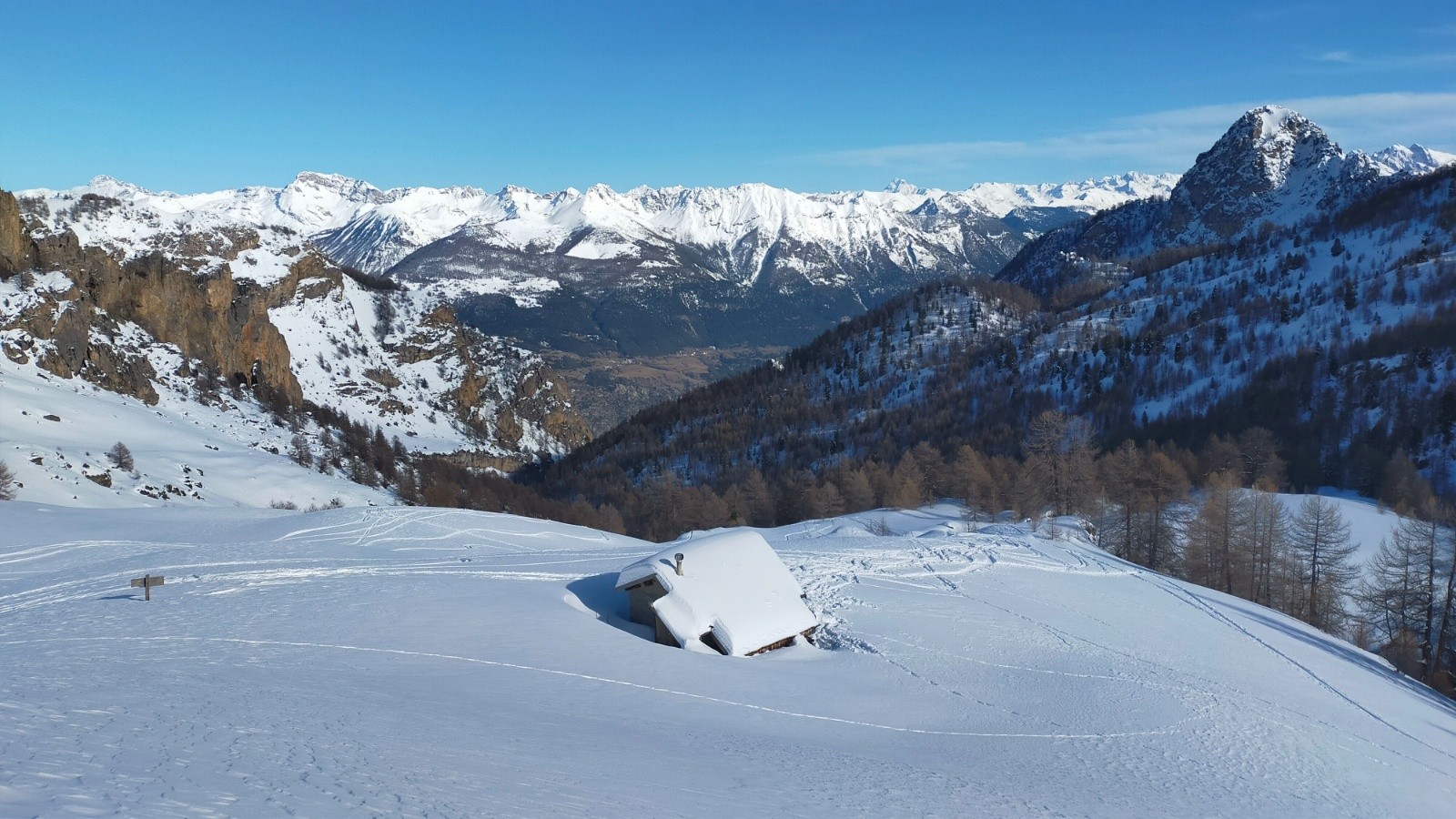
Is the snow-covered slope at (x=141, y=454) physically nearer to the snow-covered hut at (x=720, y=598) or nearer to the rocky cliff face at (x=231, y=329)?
the rocky cliff face at (x=231, y=329)

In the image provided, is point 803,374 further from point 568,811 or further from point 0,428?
point 568,811

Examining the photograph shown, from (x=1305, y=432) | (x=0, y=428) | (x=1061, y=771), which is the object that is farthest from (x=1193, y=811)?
(x=1305, y=432)

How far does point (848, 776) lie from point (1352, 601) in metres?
55.5

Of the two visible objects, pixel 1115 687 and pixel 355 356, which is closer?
pixel 1115 687

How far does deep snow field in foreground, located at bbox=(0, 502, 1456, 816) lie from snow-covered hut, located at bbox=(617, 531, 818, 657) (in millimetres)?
1481

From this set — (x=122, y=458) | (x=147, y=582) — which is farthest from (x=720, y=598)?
(x=122, y=458)

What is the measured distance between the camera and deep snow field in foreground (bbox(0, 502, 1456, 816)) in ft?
44.2

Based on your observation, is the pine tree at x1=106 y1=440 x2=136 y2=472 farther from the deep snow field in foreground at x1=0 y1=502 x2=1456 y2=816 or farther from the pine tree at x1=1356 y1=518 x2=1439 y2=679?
the pine tree at x1=1356 y1=518 x2=1439 y2=679

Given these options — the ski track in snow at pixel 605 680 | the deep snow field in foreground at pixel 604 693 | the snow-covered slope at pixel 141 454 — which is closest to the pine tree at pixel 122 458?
the snow-covered slope at pixel 141 454

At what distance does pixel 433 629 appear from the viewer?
26672mm

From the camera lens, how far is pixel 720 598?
103 ft

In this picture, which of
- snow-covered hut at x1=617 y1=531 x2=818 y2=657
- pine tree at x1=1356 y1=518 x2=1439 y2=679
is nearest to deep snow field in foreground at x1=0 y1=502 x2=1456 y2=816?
snow-covered hut at x1=617 y1=531 x2=818 y2=657

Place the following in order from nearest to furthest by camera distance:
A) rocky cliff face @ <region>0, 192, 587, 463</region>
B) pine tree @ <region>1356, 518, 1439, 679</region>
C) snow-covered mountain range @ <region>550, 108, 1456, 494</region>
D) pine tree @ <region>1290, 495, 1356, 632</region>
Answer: pine tree @ <region>1356, 518, 1439, 679</region>, pine tree @ <region>1290, 495, 1356, 632</region>, rocky cliff face @ <region>0, 192, 587, 463</region>, snow-covered mountain range @ <region>550, 108, 1456, 494</region>

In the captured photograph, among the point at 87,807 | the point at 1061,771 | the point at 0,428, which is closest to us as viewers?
the point at 87,807
